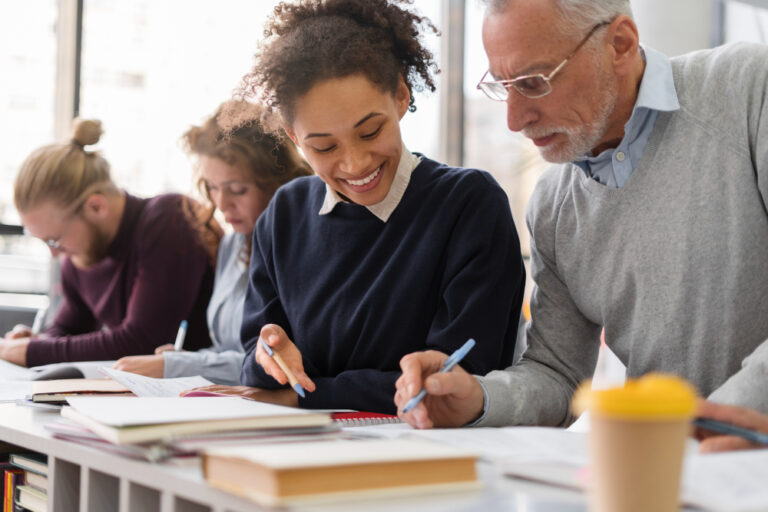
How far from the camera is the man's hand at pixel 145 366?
190 centimetres

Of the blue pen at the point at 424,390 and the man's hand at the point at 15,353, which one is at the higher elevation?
the blue pen at the point at 424,390

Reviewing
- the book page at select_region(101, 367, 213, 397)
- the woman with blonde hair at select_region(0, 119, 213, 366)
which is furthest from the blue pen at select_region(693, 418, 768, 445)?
the woman with blonde hair at select_region(0, 119, 213, 366)

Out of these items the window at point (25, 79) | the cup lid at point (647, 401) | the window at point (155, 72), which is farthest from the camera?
the window at point (155, 72)

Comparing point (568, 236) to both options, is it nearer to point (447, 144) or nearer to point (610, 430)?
point (610, 430)

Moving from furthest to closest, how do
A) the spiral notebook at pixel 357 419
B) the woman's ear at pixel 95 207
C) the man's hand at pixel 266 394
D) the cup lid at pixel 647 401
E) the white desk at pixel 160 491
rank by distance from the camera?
the woman's ear at pixel 95 207 < the man's hand at pixel 266 394 < the spiral notebook at pixel 357 419 < the white desk at pixel 160 491 < the cup lid at pixel 647 401

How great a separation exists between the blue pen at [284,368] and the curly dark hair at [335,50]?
43 cm

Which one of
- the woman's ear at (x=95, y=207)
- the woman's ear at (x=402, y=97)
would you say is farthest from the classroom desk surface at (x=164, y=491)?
the woman's ear at (x=95, y=207)

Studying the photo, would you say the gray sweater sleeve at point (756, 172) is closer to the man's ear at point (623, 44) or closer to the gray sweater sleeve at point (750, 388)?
the gray sweater sleeve at point (750, 388)

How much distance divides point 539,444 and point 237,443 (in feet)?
1.15

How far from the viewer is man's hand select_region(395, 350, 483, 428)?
1105 millimetres

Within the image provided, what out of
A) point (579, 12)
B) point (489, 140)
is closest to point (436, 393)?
point (579, 12)

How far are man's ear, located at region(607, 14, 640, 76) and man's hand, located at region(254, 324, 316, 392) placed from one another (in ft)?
2.53

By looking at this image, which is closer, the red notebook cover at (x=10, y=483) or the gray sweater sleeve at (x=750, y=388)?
the gray sweater sleeve at (x=750, y=388)

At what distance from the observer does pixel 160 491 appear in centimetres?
92
